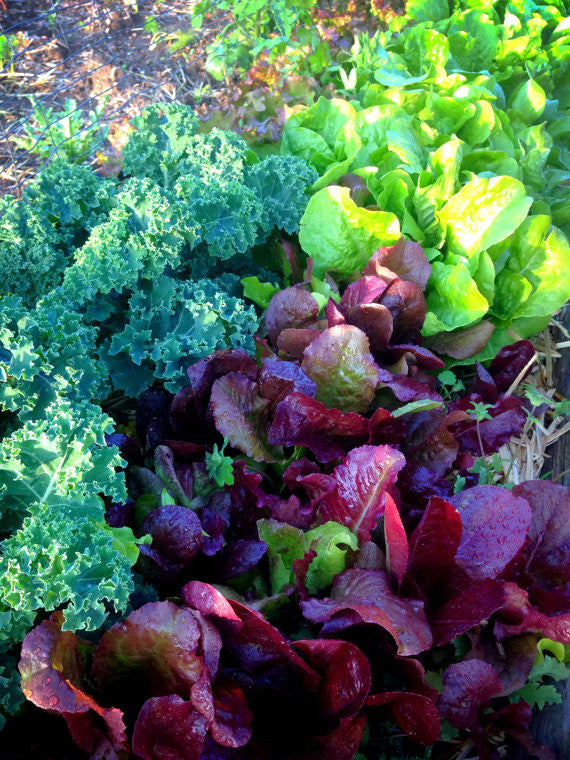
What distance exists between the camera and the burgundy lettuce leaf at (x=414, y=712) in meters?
1.33

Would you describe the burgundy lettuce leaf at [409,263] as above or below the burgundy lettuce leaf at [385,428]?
above

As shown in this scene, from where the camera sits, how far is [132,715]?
1433mm

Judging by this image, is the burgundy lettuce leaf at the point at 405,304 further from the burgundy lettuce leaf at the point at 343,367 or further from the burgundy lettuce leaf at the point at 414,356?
the burgundy lettuce leaf at the point at 343,367

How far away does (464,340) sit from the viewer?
236 centimetres

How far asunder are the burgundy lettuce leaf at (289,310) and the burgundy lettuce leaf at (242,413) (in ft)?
1.23

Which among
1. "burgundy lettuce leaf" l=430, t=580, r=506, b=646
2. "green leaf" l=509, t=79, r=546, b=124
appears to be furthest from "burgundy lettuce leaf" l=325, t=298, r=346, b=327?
"green leaf" l=509, t=79, r=546, b=124

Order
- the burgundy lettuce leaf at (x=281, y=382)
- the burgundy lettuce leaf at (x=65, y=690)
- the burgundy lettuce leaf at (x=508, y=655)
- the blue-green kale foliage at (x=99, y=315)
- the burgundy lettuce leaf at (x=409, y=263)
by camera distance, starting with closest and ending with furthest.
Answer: the burgundy lettuce leaf at (x=65, y=690) < the blue-green kale foliage at (x=99, y=315) < the burgundy lettuce leaf at (x=508, y=655) < the burgundy lettuce leaf at (x=281, y=382) < the burgundy lettuce leaf at (x=409, y=263)

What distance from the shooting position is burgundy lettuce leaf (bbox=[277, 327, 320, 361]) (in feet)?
6.72

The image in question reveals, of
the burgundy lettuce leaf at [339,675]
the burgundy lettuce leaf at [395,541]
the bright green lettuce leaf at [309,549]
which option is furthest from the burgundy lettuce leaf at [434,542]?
the burgundy lettuce leaf at [339,675]

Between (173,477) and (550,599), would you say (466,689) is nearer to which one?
(550,599)

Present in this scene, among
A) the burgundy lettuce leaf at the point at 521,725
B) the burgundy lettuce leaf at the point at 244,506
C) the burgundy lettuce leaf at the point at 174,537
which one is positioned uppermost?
the burgundy lettuce leaf at the point at 174,537

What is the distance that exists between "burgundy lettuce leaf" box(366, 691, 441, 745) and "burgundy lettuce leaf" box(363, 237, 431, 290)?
55.1 inches

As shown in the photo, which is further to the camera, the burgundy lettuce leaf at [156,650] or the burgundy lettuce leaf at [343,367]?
the burgundy lettuce leaf at [343,367]

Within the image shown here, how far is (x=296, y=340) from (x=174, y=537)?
770 millimetres
